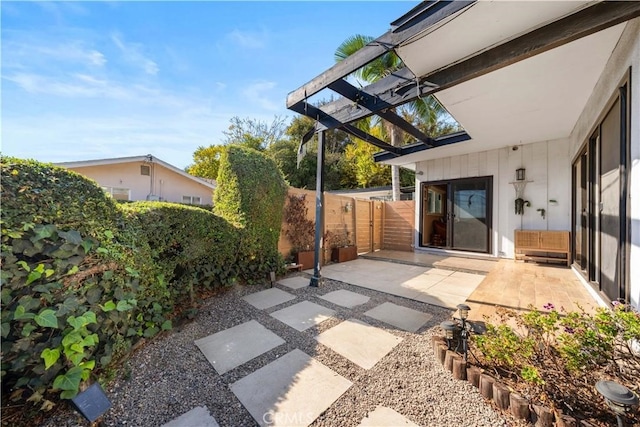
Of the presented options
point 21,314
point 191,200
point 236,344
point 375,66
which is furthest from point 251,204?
point 191,200

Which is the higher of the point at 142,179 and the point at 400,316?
the point at 142,179

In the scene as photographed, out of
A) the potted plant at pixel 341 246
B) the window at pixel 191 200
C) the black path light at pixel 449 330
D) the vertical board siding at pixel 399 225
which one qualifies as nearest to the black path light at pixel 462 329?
the black path light at pixel 449 330

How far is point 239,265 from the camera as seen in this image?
3.90 meters

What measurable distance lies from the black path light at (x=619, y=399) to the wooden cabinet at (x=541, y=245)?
5409mm

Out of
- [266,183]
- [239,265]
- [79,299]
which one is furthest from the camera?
[266,183]

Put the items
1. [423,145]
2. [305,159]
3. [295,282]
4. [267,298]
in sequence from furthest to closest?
1. [305,159]
2. [423,145]
3. [295,282]
4. [267,298]

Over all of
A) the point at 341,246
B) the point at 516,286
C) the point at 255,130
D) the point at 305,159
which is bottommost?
the point at 516,286

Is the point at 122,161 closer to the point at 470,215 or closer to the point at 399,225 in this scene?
the point at 399,225

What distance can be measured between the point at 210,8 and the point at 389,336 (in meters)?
5.09

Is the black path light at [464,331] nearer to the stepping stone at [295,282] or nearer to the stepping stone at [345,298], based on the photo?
the stepping stone at [345,298]

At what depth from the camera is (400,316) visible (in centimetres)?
299

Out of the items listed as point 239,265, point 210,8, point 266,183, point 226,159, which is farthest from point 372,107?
point 239,265

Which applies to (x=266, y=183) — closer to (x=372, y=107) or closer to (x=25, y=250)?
(x=372, y=107)

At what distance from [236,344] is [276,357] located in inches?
18.5
